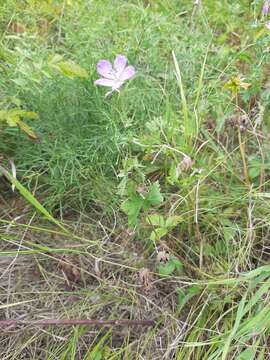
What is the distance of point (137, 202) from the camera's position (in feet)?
4.34

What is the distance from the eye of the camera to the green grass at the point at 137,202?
1.37 m

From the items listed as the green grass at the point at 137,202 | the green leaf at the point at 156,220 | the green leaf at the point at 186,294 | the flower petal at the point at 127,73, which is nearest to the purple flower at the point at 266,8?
the green grass at the point at 137,202

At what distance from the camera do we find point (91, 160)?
5.02ft

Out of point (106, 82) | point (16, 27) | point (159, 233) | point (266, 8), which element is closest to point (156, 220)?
point (159, 233)

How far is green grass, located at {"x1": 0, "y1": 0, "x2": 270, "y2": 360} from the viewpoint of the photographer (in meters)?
1.37

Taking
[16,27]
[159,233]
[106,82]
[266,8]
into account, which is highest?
[266,8]

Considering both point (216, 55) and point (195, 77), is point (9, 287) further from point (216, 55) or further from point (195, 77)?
point (216, 55)

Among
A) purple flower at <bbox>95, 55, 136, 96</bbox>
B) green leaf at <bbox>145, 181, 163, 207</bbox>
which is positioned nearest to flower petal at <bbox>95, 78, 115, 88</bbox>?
purple flower at <bbox>95, 55, 136, 96</bbox>

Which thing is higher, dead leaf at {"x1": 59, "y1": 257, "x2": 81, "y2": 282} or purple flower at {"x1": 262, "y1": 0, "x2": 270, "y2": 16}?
purple flower at {"x1": 262, "y1": 0, "x2": 270, "y2": 16}

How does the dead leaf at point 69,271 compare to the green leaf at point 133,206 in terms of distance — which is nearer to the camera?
the green leaf at point 133,206

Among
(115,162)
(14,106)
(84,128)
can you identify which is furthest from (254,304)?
(14,106)

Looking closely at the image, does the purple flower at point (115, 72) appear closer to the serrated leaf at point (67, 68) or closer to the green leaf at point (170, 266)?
the serrated leaf at point (67, 68)

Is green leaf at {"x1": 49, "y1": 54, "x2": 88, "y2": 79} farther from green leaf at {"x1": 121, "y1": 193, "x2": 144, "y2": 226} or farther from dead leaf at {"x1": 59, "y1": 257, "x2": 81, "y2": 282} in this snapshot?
dead leaf at {"x1": 59, "y1": 257, "x2": 81, "y2": 282}

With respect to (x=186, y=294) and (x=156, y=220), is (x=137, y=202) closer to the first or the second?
(x=156, y=220)
